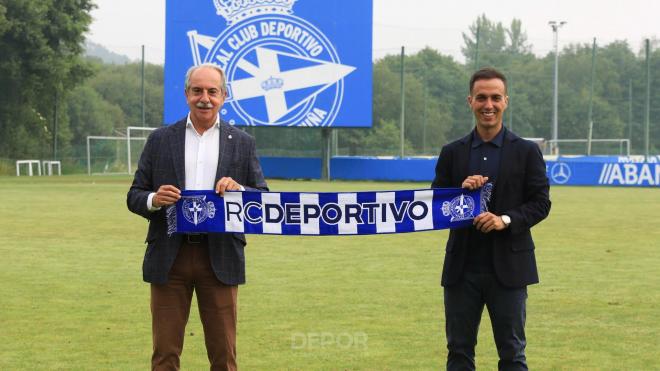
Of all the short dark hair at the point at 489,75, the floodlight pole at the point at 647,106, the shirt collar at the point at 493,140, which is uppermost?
the floodlight pole at the point at 647,106

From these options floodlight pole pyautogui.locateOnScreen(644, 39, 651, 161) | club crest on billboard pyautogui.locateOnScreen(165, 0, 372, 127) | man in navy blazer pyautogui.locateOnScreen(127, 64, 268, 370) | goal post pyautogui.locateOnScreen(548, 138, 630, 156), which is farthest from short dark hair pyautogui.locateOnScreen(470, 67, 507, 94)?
goal post pyautogui.locateOnScreen(548, 138, 630, 156)

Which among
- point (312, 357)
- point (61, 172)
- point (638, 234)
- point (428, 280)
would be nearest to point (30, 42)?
point (61, 172)

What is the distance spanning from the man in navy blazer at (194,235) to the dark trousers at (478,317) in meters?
1.07

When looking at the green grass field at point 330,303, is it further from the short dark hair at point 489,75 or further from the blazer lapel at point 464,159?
the short dark hair at point 489,75

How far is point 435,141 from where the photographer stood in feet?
178

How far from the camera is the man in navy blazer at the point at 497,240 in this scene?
17.6 ft

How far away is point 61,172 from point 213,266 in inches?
1833

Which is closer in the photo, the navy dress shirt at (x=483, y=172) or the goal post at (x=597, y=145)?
the navy dress shirt at (x=483, y=172)

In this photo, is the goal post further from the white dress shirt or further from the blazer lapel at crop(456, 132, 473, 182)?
the white dress shirt

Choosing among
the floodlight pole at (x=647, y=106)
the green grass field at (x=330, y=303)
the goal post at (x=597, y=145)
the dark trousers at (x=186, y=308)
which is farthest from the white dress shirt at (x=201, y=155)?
Answer: the goal post at (x=597, y=145)

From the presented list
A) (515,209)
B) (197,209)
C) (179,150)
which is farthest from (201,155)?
(515,209)

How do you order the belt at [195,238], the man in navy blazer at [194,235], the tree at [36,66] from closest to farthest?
the man in navy blazer at [194,235], the belt at [195,238], the tree at [36,66]

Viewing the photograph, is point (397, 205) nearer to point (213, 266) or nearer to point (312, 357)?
point (213, 266)

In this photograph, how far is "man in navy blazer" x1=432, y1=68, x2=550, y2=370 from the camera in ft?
17.6
